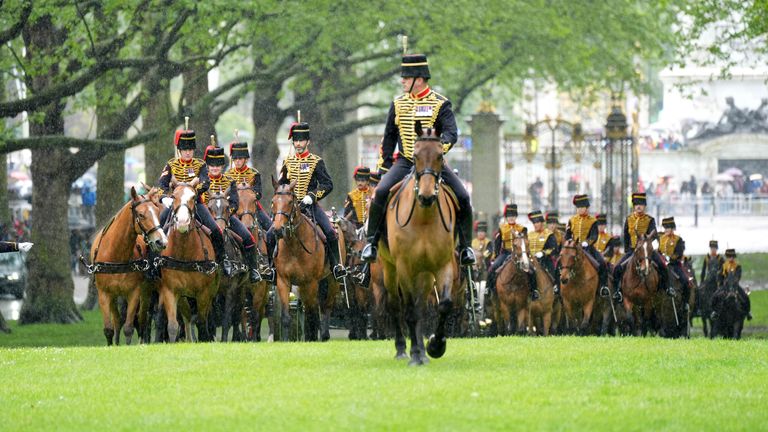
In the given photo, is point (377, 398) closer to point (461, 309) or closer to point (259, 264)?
point (259, 264)

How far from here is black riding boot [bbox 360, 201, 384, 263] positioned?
1647 centimetres

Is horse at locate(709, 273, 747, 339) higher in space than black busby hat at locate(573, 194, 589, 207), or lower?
lower

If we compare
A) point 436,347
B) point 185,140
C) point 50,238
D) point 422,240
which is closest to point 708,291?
point 50,238

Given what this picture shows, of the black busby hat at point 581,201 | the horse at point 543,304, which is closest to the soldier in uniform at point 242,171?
the horse at point 543,304

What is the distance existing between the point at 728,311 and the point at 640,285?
3717 mm

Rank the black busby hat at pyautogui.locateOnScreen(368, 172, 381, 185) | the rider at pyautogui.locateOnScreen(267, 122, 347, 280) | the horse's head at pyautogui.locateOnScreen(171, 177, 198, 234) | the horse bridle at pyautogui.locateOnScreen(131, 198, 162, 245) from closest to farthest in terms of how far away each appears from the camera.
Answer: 1. the horse bridle at pyautogui.locateOnScreen(131, 198, 162, 245)
2. the horse's head at pyautogui.locateOnScreen(171, 177, 198, 234)
3. the rider at pyautogui.locateOnScreen(267, 122, 347, 280)
4. the black busby hat at pyautogui.locateOnScreen(368, 172, 381, 185)

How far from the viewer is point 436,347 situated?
1588 cm

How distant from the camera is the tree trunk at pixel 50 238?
34.2 metres

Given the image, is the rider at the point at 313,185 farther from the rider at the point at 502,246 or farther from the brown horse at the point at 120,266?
the rider at the point at 502,246

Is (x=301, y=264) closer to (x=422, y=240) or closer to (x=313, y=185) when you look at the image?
(x=313, y=185)

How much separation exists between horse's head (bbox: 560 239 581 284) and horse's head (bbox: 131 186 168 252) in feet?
32.8

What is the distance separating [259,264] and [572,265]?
7012mm

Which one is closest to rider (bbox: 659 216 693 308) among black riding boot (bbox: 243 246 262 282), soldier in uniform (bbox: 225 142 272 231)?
soldier in uniform (bbox: 225 142 272 231)

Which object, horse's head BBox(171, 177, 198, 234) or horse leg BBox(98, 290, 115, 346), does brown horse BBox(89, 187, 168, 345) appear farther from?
horse's head BBox(171, 177, 198, 234)
